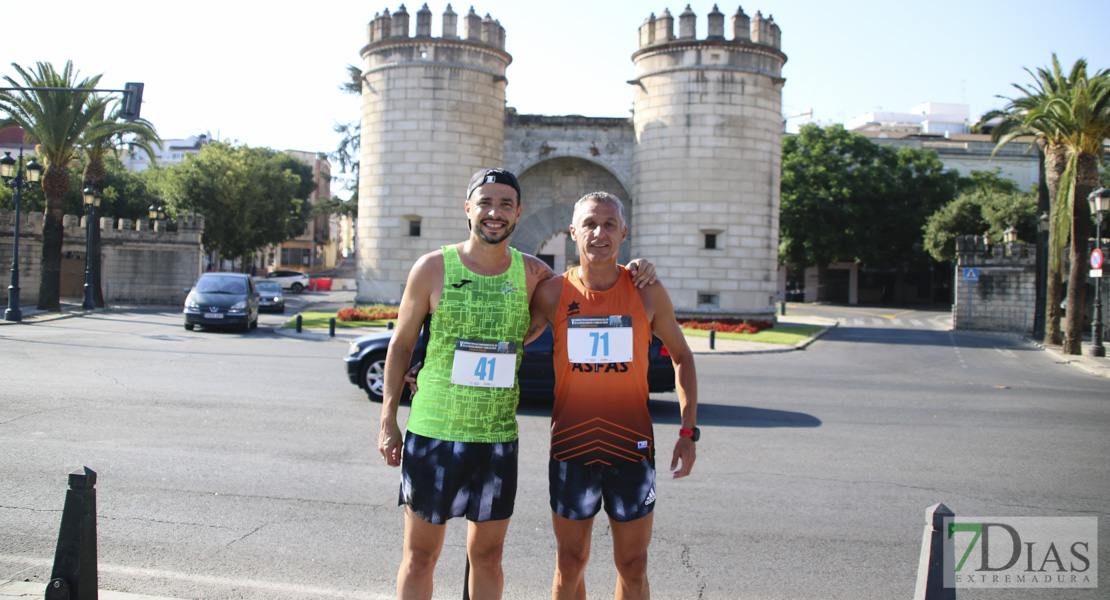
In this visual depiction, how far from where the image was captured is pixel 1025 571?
175 inches

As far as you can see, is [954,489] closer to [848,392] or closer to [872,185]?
[848,392]

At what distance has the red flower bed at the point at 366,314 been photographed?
895 inches

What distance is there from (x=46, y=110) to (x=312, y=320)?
35.4 feet

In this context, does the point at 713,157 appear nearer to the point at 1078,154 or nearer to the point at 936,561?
the point at 1078,154

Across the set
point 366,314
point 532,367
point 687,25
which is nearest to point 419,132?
point 366,314

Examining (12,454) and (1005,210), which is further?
(1005,210)

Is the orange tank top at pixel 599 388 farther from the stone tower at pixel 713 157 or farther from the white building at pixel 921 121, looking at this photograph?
the white building at pixel 921 121

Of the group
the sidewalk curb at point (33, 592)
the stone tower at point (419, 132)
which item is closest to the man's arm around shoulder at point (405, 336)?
the sidewalk curb at point (33, 592)

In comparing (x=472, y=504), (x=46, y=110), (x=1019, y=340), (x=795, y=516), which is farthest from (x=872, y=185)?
(x=472, y=504)

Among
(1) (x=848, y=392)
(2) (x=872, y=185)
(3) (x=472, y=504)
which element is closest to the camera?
(3) (x=472, y=504)

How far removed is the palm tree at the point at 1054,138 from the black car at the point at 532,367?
14455 mm

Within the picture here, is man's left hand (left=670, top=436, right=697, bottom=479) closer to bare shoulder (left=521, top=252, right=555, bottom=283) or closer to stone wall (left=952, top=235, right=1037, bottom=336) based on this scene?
bare shoulder (left=521, top=252, right=555, bottom=283)

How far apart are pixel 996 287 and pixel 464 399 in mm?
30156

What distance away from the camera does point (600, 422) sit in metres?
3.15
